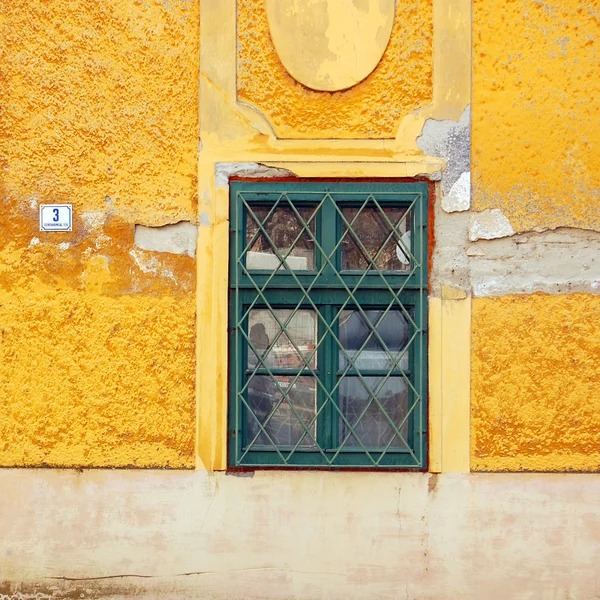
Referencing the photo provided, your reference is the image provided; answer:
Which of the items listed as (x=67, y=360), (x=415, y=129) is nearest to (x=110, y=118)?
(x=67, y=360)

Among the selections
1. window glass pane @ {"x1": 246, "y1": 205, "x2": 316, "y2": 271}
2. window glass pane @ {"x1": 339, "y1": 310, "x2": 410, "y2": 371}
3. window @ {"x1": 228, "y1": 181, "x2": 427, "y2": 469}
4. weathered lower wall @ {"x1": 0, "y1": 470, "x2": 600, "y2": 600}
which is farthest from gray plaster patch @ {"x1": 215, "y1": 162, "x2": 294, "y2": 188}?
weathered lower wall @ {"x1": 0, "y1": 470, "x2": 600, "y2": 600}

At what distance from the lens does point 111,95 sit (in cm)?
360

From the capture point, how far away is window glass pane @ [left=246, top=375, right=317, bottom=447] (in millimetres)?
3625

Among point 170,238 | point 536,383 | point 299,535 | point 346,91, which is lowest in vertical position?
point 299,535

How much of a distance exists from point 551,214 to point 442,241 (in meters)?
0.56

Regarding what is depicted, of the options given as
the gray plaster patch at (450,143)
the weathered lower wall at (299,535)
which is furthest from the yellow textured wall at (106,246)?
the gray plaster patch at (450,143)

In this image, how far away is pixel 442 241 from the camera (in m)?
3.59

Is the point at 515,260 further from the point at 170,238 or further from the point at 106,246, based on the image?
the point at 106,246

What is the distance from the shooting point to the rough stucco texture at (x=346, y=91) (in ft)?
11.8

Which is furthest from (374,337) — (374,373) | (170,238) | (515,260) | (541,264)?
(170,238)

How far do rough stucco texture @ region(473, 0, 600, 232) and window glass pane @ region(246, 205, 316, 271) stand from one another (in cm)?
88

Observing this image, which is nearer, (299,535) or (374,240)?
(299,535)

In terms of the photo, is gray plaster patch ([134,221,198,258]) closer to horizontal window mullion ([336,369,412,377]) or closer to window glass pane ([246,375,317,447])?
window glass pane ([246,375,317,447])

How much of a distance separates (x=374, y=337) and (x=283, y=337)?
47 cm
